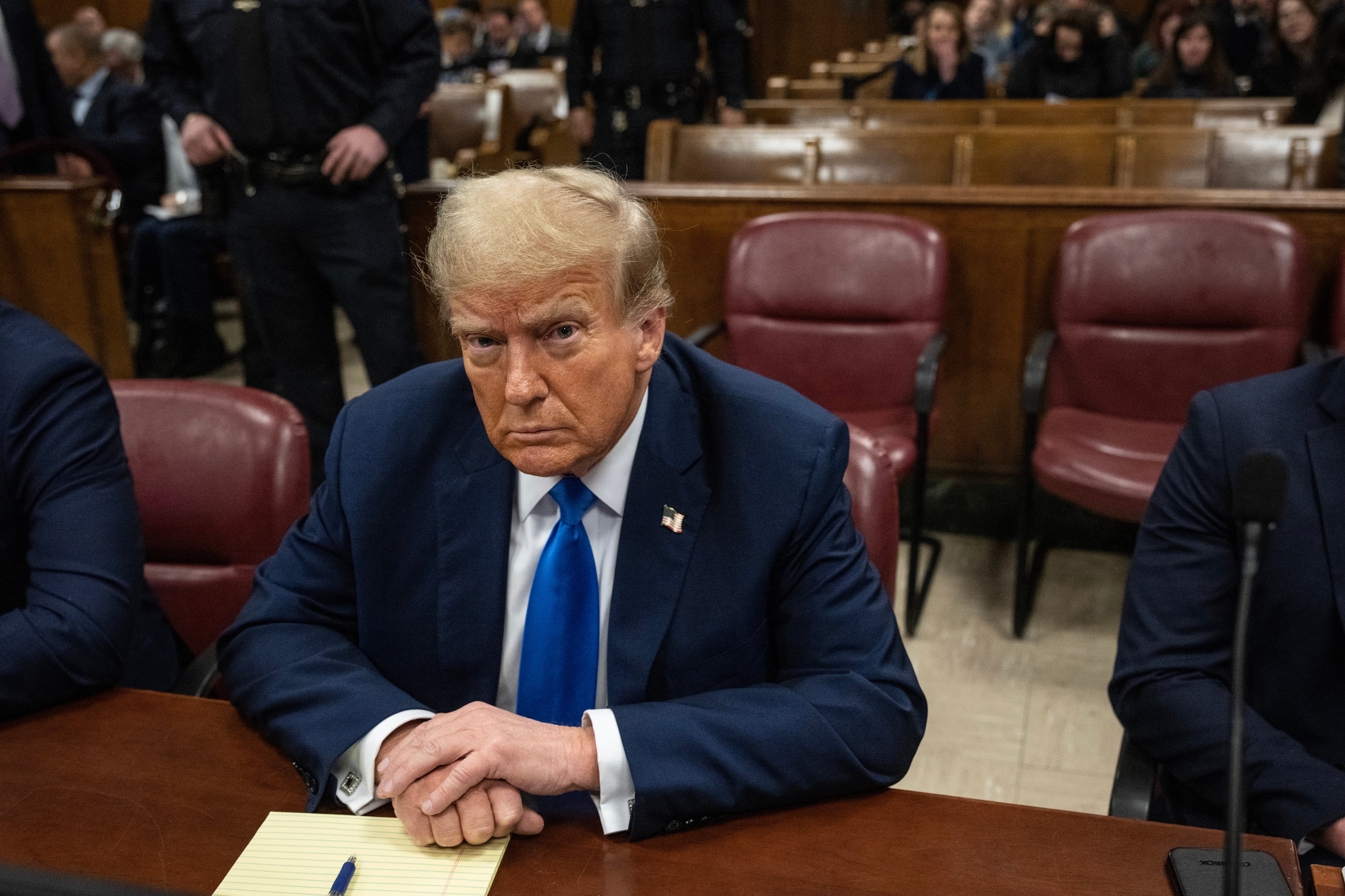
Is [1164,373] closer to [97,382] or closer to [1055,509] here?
[1055,509]

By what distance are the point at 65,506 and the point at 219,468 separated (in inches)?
9.9

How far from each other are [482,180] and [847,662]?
61cm

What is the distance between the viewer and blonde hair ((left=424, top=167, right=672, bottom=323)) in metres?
1.08

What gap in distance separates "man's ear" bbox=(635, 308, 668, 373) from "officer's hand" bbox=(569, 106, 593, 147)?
4144 mm

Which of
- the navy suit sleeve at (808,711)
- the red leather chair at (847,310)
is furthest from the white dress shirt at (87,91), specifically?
the navy suit sleeve at (808,711)

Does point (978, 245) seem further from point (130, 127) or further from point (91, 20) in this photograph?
point (91, 20)

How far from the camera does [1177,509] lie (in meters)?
1.31

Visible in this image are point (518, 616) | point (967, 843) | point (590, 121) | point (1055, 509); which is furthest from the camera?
point (590, 121)

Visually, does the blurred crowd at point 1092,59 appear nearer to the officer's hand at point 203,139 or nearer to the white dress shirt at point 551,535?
the officer's hand at point 203,139

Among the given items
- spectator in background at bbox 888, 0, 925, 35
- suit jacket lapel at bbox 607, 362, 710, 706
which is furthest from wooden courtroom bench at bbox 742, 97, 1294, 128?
spectator in background at bbox 888, 0, 925, 35

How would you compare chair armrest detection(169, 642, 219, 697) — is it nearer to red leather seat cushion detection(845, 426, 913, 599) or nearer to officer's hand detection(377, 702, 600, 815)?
officer's hand detection(377, 702, 600, 815)

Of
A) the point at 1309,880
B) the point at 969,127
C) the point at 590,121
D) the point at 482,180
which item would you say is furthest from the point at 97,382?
the point at 590,121

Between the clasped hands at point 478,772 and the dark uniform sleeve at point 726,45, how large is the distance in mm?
4415

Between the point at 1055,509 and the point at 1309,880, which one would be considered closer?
the point at 1309,880
